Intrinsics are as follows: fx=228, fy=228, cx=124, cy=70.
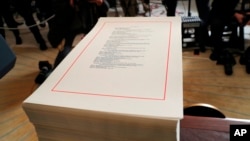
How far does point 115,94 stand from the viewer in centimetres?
30

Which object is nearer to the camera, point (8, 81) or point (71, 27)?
point (71, 27)

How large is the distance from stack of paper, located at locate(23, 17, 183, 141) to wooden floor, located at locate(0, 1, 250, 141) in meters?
1.01

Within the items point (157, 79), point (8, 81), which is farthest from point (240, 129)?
point (8, 81)

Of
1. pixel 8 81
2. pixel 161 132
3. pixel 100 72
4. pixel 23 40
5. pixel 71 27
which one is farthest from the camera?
pixel 23 40

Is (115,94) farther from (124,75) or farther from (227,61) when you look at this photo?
(227,61)

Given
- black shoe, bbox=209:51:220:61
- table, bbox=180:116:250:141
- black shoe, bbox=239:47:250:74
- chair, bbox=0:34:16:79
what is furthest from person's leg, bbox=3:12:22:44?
table, bbox=180:116:250:141

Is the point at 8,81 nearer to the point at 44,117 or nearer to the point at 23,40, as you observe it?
the point at 23,40

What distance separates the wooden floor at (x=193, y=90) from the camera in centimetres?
138

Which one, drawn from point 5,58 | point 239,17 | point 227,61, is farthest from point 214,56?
point 5,58

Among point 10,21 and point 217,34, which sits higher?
point 10,21

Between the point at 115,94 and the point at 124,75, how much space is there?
5 cm

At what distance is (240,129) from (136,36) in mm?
239

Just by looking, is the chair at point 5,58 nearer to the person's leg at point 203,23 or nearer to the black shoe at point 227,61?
the black shoe at point 227,61

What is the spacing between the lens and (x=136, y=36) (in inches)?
17.5
